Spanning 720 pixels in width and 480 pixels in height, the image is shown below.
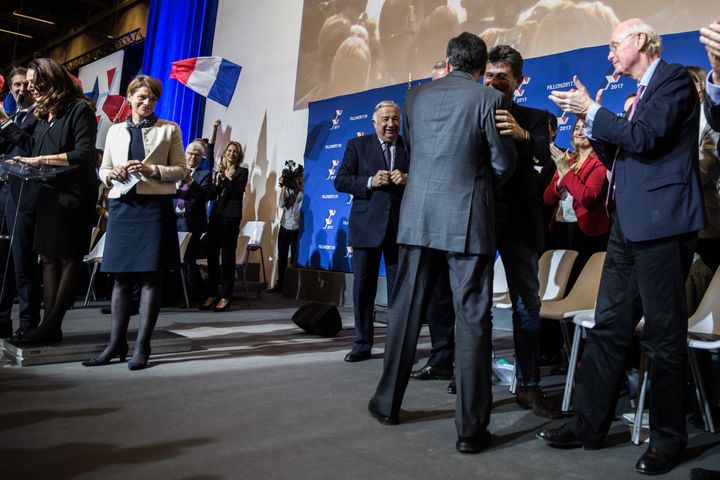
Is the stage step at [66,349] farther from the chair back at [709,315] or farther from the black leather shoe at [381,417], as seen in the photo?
the chair back at [709,315]

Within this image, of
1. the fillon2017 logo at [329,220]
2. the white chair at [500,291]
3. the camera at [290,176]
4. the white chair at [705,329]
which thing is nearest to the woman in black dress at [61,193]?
the white chair at [500,291]

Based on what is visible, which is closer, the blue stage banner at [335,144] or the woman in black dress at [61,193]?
the woman in black dress at [61,193]

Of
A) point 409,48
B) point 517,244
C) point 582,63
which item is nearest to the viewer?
point 517,244

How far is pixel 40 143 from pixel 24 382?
4.94 ft

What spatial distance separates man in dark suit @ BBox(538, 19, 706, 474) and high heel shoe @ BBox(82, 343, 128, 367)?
2.36 metres

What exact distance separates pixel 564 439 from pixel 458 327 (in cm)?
56

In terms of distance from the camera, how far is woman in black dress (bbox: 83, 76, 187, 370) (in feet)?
10.6

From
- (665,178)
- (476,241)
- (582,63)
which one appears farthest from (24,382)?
(582,63)

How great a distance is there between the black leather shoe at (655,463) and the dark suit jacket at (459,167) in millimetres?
865

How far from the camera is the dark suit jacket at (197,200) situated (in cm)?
624

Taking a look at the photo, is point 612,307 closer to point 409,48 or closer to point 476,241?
point 476,241

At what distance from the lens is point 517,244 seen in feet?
9.18

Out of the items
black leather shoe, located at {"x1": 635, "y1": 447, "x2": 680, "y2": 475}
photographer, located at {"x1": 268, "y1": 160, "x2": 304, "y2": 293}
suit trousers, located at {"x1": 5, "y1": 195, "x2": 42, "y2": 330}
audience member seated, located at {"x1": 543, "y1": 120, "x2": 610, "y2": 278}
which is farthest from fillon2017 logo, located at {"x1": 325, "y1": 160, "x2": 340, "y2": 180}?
black leather shoe, located at {"x1": 635, "y1": 447, "x2": 680, "y2": 475}

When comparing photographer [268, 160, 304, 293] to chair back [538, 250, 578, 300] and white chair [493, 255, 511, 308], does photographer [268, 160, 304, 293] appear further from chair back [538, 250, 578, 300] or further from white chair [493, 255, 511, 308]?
chair back [538, 250, 578, 300]
